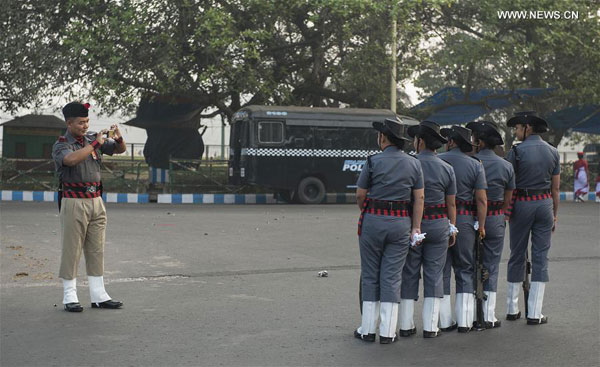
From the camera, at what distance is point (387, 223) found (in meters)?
6.49

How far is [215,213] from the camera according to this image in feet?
64.8

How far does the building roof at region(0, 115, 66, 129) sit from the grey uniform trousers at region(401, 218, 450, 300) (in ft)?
92.0

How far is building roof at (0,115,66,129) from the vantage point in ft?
108

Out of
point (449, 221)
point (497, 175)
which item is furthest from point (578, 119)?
point (449, 221)

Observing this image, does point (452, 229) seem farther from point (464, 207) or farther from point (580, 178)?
point (580, 178)

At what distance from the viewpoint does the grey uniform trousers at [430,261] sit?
265 inches

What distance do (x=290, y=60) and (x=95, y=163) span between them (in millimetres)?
20277

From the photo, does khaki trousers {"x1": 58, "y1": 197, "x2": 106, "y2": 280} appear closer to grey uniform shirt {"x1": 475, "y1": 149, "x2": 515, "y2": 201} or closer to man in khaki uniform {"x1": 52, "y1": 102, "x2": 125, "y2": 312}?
man in khaki uniform {"x1": 52, "y1": 102, "x2": 125, "y2": 312}

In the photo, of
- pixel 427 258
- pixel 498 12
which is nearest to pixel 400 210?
pixel 427 258

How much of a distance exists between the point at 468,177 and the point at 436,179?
0.43m

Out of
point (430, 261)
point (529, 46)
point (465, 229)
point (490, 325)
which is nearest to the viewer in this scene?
point (430, 261)

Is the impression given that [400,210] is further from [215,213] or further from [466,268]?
[215,213]

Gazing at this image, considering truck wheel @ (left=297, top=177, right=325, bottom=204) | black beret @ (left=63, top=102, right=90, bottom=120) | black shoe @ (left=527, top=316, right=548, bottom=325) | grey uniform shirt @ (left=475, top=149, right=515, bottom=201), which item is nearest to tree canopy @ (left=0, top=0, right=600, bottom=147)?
truck wheel @ (left=297, top=177, right=325, bottom=204)

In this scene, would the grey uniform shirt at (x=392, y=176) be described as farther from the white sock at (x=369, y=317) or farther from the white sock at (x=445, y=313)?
the white sock at (x=445, y=313)
